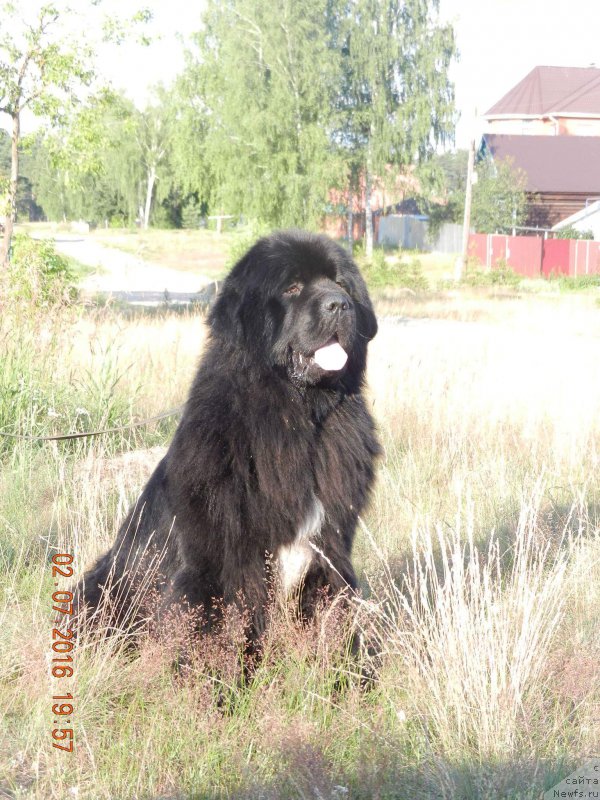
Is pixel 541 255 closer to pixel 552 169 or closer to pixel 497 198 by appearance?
pixel 497 198

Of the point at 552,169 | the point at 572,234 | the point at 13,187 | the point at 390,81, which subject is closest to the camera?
the point at 13,187

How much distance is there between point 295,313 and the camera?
3.41 metres

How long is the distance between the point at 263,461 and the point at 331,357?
1.56 ft

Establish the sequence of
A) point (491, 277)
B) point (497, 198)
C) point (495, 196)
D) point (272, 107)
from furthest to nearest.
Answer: point (497, 198) → point (495, 196) → point (272, 107) → point (491, 277)

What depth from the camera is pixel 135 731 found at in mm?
2875

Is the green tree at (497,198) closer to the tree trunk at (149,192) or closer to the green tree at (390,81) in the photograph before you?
the green tree at (390,81)

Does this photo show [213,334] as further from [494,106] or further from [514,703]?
[494,106]

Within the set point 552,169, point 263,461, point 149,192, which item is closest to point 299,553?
point 263,461

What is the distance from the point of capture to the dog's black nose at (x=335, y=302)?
3.28 metres

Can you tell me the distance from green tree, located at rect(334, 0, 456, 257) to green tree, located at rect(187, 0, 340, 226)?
6.00 ft

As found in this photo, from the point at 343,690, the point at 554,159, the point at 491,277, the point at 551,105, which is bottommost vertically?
the point at 343,690

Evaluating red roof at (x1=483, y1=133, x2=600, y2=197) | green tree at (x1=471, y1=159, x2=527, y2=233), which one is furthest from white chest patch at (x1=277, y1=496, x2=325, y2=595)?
red roof at (x1=483, y1=133, x2=600, y2=197)

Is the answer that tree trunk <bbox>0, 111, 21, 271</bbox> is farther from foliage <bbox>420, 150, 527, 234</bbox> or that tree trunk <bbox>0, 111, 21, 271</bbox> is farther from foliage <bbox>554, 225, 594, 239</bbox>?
foliage <bbox>554, 225, 594, 239</bbox>

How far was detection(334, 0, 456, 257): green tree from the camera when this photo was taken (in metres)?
40.0
